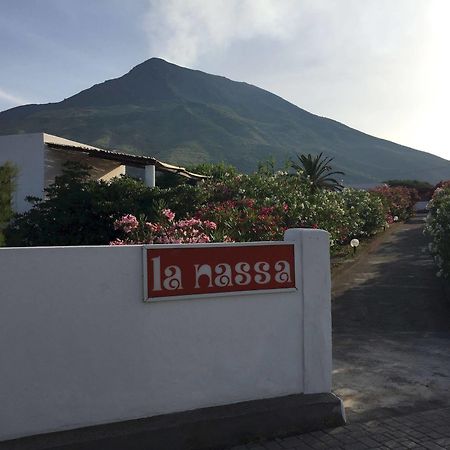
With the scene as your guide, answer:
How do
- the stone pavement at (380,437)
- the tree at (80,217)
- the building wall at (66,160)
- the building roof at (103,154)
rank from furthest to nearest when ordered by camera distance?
the building wall at (66,160) → the building roof at (103,154) → the tree at (80,217) → the stone pavement at (380,437)

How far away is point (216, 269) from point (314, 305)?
3.39 ft

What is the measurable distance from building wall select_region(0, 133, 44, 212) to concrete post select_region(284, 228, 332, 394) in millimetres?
15189

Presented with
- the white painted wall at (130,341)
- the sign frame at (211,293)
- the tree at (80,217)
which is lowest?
the white painted wall at (130,341)

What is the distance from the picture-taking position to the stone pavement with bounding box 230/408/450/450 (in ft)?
12.9

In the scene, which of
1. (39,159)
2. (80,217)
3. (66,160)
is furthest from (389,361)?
(66,160)

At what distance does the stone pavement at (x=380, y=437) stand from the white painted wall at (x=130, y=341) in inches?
16.9

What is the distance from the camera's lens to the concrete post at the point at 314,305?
4.50 m

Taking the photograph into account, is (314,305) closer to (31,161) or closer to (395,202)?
(31,161)

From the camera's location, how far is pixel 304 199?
43.2 ft

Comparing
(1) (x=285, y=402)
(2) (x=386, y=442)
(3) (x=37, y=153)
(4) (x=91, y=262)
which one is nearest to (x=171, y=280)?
(4) (x=91, y=262)

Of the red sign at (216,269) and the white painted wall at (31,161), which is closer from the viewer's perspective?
the red sign at (216,269)

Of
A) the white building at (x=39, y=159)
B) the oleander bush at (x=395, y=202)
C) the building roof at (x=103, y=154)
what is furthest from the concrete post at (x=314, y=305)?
the oleander bush at (x=395, y=202)

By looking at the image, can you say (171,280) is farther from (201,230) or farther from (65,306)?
(201,230)

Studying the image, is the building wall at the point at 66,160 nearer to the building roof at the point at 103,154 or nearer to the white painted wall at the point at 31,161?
the white painted wall at the point at 31,161
